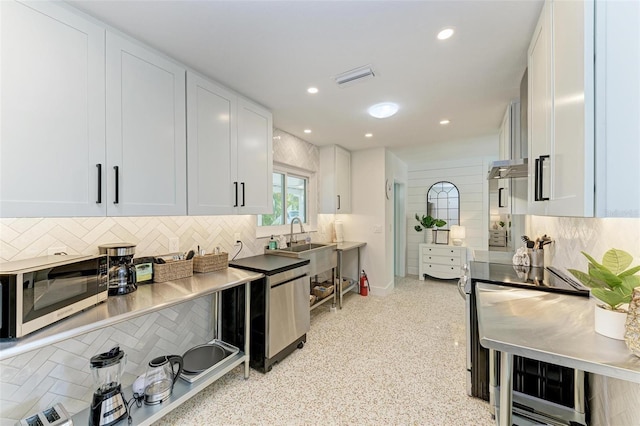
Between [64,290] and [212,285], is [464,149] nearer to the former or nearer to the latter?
[212,285]

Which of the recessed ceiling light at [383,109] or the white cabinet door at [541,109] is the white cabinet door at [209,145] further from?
the white cabinet door at [541,109]

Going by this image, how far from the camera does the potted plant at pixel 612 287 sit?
33.6 inches

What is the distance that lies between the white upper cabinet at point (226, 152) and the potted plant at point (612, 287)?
2214 mm

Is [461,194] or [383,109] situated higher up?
[383,109]

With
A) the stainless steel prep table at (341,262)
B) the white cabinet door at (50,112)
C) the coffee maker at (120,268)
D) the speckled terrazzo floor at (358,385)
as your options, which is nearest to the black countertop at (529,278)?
the speckled terrazzo floor at (358,385)

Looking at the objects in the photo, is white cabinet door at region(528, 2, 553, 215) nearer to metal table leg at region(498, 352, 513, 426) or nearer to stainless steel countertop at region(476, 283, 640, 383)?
stainless steel countertop at region(476, 283, 640, 383)

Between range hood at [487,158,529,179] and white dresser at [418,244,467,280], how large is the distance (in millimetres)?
3194

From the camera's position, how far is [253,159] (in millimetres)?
2451

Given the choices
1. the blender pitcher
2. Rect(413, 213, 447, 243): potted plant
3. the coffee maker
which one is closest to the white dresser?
Rect(413, 213, 447, 243): potted plant

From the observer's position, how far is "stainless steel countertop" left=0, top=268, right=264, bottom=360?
3.43 ft

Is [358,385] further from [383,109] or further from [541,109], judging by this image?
[383,109]

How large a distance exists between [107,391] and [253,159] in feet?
6.29

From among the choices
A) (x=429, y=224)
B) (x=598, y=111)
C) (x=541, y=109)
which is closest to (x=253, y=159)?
(x=541, y=109)

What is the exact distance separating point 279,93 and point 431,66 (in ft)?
4.16
